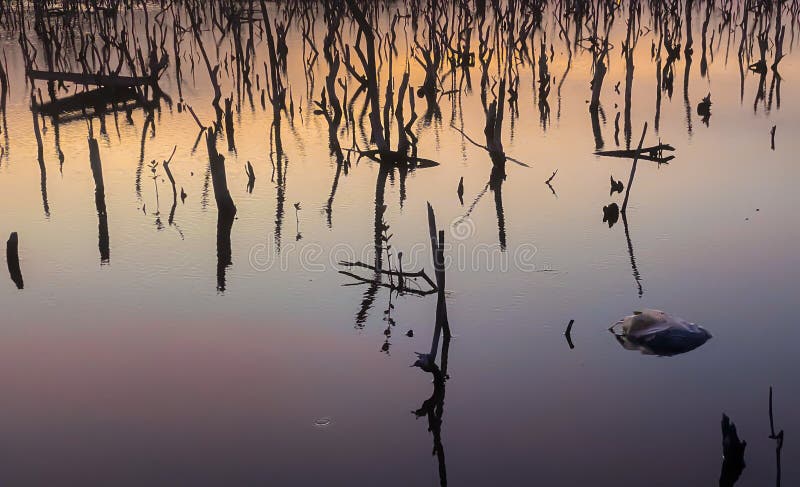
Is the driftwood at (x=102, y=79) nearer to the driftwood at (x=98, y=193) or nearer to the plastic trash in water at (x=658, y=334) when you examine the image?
the driftwood at (x=98, y=193)

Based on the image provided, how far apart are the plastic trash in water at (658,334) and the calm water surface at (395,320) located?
0.13ft

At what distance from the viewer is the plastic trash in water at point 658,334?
117 inches

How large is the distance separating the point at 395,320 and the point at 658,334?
0.78 meters

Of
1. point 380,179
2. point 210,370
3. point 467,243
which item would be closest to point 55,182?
point 380,179

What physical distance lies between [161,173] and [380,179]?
3.76ft

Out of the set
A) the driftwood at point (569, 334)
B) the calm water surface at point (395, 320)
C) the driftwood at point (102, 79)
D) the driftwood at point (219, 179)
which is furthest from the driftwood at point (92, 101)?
the driftwood at point (569, 334)

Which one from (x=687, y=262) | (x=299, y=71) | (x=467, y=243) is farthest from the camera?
(x=299, y=71)

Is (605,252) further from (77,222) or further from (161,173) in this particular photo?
(161,173)

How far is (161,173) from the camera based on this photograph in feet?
18.1

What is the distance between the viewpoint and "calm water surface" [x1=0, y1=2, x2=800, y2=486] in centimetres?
243

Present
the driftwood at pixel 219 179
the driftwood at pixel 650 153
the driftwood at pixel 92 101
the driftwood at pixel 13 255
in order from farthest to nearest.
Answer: the driftwood at pixel 92 101 < the driftwood at pixel 650 153 < the driftwood at pixel 219 179 < the driftwood at pixel 13 255

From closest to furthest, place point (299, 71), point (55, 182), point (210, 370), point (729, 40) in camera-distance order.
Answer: point (210, 370)
point (55, 182)
point (299, 71)
point (729, 40)

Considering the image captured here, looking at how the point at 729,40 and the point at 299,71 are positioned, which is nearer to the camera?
the point at 299,71

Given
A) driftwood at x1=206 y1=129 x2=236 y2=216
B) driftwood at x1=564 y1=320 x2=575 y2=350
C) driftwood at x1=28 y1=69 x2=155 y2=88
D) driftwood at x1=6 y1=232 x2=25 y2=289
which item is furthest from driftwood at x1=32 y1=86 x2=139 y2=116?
driftwood at x1=564 y1=320 x2=575 y2=350
